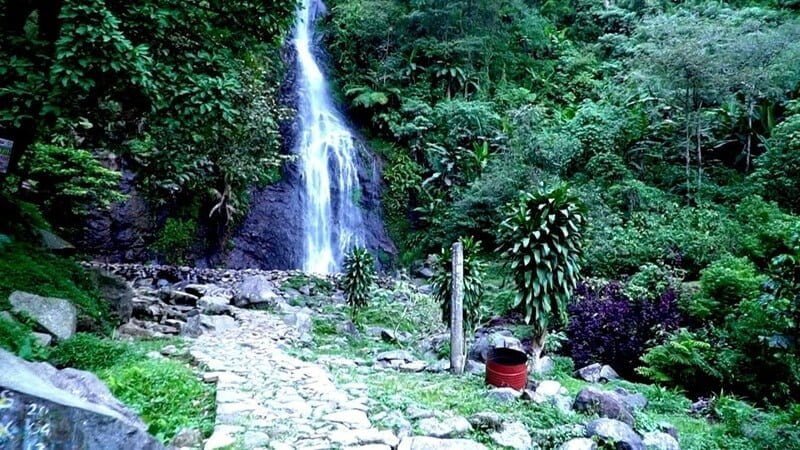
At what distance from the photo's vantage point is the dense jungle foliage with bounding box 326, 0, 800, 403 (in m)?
8.21

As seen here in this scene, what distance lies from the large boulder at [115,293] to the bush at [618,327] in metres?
6.61

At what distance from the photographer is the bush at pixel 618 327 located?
800 cm

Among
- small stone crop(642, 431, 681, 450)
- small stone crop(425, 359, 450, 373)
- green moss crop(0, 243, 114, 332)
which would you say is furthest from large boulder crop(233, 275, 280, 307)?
small stone crop(642, 431, 681, 450)

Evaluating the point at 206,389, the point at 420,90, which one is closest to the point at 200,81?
the point at 206,389

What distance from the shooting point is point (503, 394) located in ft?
14.2

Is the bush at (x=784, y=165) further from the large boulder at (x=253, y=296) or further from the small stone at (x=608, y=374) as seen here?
the large boulder at (x=253, y=296)

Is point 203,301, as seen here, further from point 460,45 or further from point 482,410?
point 460,45

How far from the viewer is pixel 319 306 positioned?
32.7ft

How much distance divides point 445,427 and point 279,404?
1.25 meters

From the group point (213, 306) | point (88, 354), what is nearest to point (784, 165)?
point (213, 306)

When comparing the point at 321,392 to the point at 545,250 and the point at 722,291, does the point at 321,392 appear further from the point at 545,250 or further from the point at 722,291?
the point at 722,291

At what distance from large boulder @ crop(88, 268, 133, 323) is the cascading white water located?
811 cm

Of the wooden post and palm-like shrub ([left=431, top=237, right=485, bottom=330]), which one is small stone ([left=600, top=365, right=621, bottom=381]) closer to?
palm-like shrub ([left=431, top=237, right=485, bottom=330])

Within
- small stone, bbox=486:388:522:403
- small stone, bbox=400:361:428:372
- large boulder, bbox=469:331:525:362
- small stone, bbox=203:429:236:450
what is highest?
small stone, bbox=203:429:236:450
